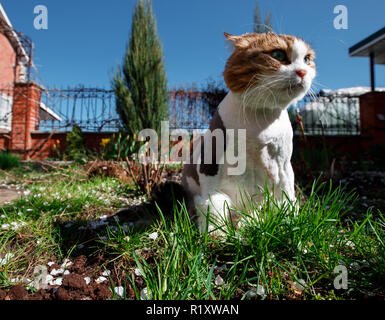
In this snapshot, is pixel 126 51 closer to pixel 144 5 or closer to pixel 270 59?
pixel 144 5

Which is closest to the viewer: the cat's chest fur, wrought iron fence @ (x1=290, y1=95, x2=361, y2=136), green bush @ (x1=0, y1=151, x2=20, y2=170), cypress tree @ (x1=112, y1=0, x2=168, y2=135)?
the cat's chest fur

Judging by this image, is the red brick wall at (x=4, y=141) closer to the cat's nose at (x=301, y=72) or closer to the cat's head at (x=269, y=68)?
the cat's head at (x=269, y=68)

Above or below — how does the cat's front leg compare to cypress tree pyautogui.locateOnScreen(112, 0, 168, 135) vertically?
below

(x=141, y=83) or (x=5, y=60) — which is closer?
(x=141, y=83)

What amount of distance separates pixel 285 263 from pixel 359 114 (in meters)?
9.27

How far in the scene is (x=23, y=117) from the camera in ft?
28.3

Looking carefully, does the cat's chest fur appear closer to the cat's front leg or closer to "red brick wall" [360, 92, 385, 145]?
the cat's front leg

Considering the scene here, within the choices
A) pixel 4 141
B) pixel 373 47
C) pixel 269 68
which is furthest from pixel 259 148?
pixel 4 141

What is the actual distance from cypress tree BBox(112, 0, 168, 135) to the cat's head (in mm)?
5374

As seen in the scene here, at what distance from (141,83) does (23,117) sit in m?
5.17

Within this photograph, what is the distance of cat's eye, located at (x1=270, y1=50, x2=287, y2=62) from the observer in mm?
1259

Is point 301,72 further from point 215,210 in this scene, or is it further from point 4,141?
point 4,141

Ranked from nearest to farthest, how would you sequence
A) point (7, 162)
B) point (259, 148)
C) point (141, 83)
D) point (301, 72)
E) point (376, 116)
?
point (301, 72)
point (259, 148)
point (7, 162)
point (141, 83)
point (376, 116)

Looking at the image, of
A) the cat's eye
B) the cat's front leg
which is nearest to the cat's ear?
the cat's eye
